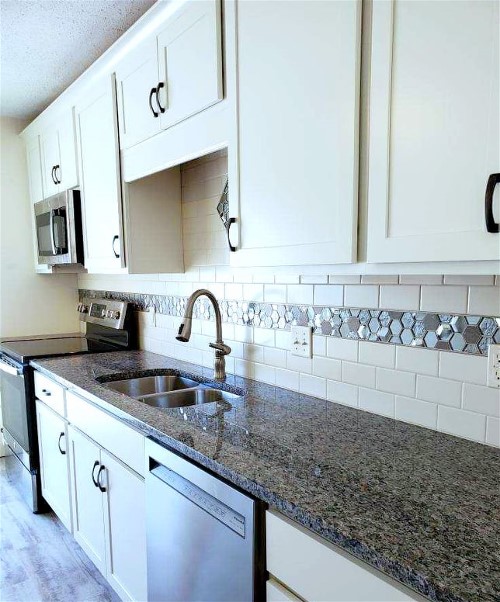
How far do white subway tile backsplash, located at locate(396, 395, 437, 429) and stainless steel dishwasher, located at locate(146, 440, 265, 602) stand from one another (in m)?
0.58

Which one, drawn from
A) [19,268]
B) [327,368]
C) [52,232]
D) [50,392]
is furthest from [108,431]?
[19,268]

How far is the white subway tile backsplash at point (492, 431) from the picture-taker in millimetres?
1139

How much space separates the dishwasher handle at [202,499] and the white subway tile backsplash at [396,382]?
0.62 metres

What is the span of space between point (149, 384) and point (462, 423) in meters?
1.43

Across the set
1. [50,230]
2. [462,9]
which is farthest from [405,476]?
[50,230]

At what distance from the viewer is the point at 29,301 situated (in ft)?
11.1

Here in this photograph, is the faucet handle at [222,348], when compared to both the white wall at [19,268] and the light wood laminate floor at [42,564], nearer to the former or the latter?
the light wood laminate floor at [42,564]

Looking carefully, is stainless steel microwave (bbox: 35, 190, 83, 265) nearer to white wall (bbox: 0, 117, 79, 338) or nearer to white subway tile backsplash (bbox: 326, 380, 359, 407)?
white wall (bbox: 0, 117, 79, 338)

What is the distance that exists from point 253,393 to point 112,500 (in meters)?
0.69

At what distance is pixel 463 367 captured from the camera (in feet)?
3.93

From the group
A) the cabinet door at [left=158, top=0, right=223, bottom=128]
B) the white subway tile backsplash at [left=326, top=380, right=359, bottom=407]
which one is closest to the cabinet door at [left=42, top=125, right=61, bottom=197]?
the cabinet door at [left=158, top=0, right=223, bottom=128]

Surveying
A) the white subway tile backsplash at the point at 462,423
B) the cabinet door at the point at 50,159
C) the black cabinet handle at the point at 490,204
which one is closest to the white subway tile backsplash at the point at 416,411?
the white subway tile backsplash at the point at 462,423

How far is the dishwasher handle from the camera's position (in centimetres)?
105

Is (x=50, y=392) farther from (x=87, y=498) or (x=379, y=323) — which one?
(x=379, y=323)
